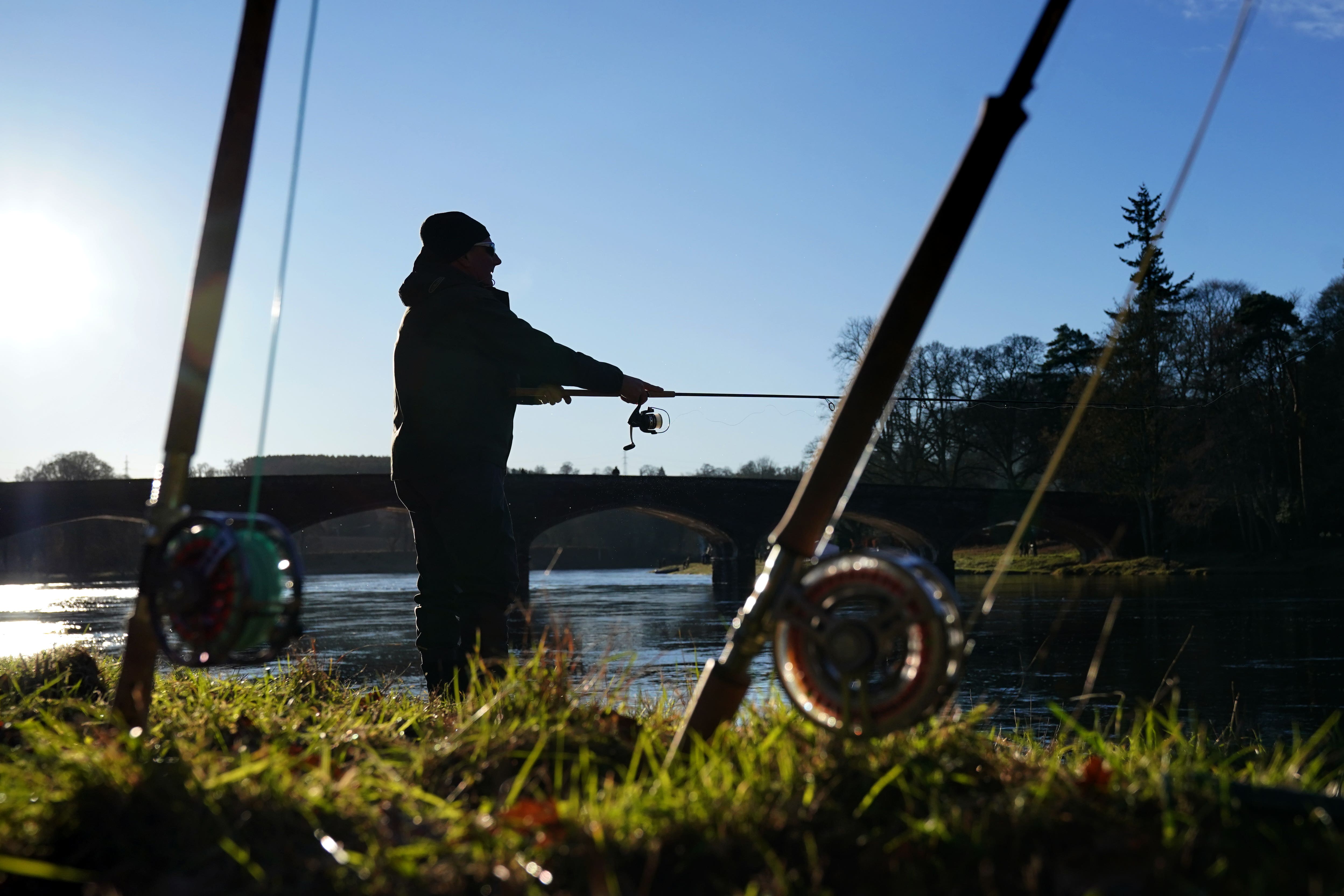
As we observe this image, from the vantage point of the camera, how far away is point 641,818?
1824 millimetres

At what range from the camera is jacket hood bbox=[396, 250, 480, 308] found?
4301mm

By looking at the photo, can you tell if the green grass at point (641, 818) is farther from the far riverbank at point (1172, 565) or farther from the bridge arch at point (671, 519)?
the bridge arch at point (671, 519)

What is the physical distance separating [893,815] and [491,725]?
3.44ft

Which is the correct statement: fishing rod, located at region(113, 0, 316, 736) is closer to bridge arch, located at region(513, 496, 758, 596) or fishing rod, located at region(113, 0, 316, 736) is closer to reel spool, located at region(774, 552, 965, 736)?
reel spool, located at region(774, 552, 965, 736)

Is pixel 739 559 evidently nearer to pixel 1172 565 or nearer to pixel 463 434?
pixel 1172 565

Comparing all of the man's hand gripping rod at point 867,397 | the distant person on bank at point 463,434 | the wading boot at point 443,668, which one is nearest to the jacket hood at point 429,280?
the distant person on bank at point 463,434

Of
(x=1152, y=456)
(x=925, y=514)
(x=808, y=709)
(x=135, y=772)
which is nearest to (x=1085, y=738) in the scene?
(x=808, y=709)

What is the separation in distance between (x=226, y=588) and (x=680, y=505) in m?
43.3

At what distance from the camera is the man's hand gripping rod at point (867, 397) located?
2156 millimetres

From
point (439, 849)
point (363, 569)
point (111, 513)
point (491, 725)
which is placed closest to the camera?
point (439, 849)

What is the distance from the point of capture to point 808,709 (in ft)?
7.15

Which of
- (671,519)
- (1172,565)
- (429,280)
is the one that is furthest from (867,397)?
(671,519)

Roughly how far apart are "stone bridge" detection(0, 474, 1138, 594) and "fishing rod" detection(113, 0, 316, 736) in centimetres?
3644

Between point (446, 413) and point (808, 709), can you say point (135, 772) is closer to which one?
point (808, 709)
